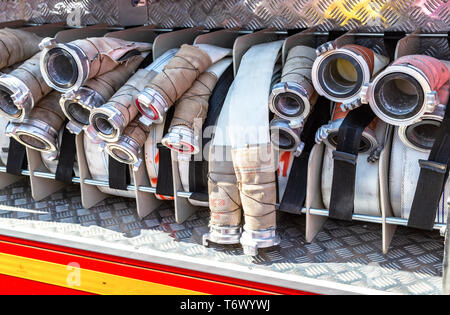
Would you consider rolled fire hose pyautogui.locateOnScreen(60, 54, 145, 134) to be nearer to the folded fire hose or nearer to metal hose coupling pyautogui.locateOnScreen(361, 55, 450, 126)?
the folded fire hose

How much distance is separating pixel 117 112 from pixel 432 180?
1442 millimetres

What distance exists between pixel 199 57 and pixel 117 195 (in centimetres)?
104

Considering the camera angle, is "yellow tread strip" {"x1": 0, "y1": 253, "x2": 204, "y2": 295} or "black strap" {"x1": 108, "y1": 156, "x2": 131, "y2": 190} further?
"black strap" {"x1": 108, "y1": 156, "x2": 131, "y2": 190}

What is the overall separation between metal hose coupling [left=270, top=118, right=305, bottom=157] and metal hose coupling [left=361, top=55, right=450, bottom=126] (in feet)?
1.33

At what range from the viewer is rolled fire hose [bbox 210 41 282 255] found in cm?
226

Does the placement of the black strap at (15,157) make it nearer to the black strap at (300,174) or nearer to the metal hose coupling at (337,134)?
the black strap at (300,174)

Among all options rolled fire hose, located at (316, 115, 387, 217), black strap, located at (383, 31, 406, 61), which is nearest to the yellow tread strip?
rolled fire hose, located at (316, 115, 387, 217)

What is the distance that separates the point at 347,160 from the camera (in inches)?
89.4

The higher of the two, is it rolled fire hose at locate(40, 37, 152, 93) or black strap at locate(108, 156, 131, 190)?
rolled fire hose at locate(40, 37, 152, 93)

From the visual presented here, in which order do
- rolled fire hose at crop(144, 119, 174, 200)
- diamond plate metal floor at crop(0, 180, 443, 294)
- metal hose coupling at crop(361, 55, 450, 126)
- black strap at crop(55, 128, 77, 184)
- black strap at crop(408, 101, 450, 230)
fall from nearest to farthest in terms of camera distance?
metal hose coupling at crop(361, 55, 450, 126)
black strap at crop(408, 101, 450, 230)
diamond plate metal floor at crop(0, 180, 443, 294)
rolled fire hose at crop(144, 119, 174, 200)
black strap at crop(55, 128, 77, 184)

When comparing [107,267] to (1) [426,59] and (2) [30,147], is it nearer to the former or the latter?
(2) [30,147]

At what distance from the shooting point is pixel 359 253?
2.41m

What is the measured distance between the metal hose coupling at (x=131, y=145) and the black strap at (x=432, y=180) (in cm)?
133

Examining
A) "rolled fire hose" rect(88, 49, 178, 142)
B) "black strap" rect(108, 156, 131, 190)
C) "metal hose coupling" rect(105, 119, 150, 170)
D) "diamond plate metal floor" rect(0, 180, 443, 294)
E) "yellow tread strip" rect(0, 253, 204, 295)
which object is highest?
"rolled fire hose" rect(88, 49, 178, 142)
